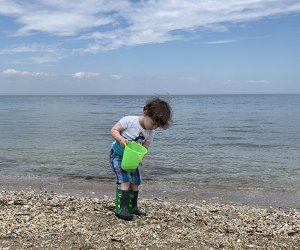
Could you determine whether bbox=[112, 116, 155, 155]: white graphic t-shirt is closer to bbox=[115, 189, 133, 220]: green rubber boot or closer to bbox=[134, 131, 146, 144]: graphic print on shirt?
bbox=[134, 131, 146, 144]: graphic print on shirt

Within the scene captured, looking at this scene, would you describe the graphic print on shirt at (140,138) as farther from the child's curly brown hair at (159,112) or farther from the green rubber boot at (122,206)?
the green rubber boot at (122,206)

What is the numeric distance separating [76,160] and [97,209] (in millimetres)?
8566

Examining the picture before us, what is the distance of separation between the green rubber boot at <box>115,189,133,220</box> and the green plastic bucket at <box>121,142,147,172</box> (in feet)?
1.81

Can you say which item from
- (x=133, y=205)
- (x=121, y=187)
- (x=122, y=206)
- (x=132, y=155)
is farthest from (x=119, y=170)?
(x=133, y=205)

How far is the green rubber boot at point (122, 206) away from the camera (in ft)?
20.5

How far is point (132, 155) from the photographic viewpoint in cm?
595

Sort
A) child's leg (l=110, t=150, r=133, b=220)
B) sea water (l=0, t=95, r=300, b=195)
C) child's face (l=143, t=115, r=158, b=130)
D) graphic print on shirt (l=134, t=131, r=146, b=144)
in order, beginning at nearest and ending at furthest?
child's face (l=143, t=115, r=158, b=130)
graphic print on shirt (l=134, t=131, r=146, b=144)
child's leg (l=110, t=150, r=133, b=220)
sea water (l=0, t=95, r=300, b=195)

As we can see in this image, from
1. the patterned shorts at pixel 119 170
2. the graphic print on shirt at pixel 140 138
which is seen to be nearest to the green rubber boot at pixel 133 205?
the patterned shorts at pixel 119 170

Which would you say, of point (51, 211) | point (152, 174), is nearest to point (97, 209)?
point (51, 211)

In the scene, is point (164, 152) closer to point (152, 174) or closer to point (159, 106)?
point (152, 174)

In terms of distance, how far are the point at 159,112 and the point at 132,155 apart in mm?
767

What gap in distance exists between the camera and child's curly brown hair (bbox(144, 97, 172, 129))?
5.85 metres

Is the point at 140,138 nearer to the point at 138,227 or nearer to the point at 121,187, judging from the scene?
the point at 121,187

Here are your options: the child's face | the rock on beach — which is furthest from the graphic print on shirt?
the rock on beach
